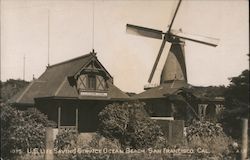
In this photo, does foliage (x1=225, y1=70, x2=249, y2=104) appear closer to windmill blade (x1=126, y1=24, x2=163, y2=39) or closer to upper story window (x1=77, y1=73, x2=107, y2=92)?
upper story window (x1=77, y1=73, x2=107, y2=92)

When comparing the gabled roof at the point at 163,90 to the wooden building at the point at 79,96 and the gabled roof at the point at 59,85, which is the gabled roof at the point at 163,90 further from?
the wooden building at the point at 79,96

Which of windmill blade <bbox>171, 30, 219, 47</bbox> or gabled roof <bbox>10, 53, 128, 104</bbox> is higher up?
windmill blade <bbox>171, 30, 219, 47</bbox>

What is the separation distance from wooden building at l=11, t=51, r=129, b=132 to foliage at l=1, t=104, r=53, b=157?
6578 mm

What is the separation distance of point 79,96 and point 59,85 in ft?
5.97

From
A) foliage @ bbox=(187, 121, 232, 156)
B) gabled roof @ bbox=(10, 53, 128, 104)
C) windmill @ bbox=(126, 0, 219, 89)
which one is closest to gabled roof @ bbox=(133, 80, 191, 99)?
windmill @ bbox=(126, 0, 219, 89)

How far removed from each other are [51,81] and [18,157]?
586 inches

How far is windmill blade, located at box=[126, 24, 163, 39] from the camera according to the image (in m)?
36.2

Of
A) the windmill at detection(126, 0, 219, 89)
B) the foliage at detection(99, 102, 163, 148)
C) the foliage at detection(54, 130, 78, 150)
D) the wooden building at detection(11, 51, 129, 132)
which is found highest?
the windmill at detection(126, 0, 219, 89)

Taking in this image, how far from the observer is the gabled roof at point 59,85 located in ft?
92.6

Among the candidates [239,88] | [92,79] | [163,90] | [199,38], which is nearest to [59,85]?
[92,79]

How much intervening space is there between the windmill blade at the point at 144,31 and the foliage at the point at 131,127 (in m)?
13.6

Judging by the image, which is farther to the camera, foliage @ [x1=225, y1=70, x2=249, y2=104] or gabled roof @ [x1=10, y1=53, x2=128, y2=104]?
gabled roof @ [x1=10, y1=53, x2=128, y2=104]

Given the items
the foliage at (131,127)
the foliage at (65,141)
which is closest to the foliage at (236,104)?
the foliage at (131,127)

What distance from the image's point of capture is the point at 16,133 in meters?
18.1
